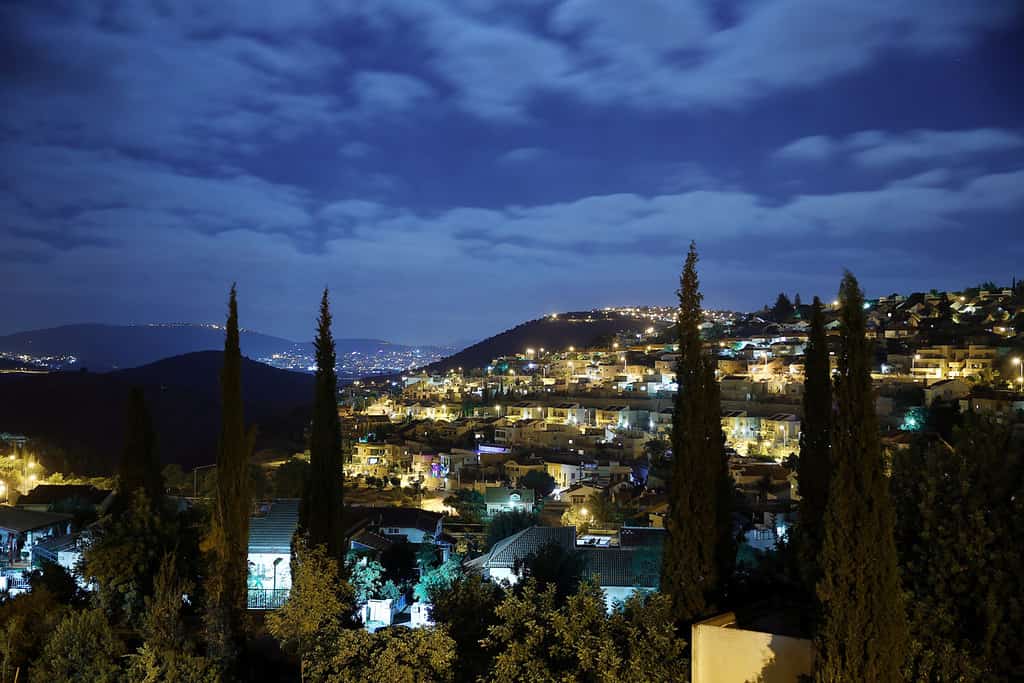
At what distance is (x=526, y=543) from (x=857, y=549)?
38.9 feet

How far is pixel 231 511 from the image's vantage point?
10.6 meters

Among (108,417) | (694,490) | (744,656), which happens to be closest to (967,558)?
(744,656)

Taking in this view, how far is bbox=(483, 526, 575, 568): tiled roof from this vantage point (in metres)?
16.3

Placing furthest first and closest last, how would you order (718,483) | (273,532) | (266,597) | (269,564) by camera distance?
(273,532) → (269,564) → (266,597) → (718,483)

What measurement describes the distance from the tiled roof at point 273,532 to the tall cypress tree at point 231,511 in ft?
11.0

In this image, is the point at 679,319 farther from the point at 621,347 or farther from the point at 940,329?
the point at 621,347

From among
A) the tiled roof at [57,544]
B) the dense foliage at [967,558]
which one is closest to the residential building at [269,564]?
the tiled roof at [57,544]

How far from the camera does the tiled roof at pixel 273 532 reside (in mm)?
14734

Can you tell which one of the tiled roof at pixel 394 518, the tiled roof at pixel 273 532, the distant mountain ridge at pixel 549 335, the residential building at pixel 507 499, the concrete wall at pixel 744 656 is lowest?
the residential building at pixel 507 499

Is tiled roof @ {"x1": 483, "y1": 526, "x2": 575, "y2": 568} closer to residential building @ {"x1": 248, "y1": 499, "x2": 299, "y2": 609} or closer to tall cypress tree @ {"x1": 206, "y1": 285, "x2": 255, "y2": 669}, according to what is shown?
residential building @ {"x1": 248, "y1": 499, "x2": 299, "y2": 609}

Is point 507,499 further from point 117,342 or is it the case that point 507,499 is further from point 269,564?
point 117,342

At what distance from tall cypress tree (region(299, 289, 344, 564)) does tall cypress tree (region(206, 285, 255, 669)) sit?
0.89 meters

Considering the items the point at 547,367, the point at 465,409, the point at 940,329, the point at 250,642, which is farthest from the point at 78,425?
the point at 940,329

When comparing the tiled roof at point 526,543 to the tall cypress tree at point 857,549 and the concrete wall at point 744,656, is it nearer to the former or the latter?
the concrete wall at point 744,656
